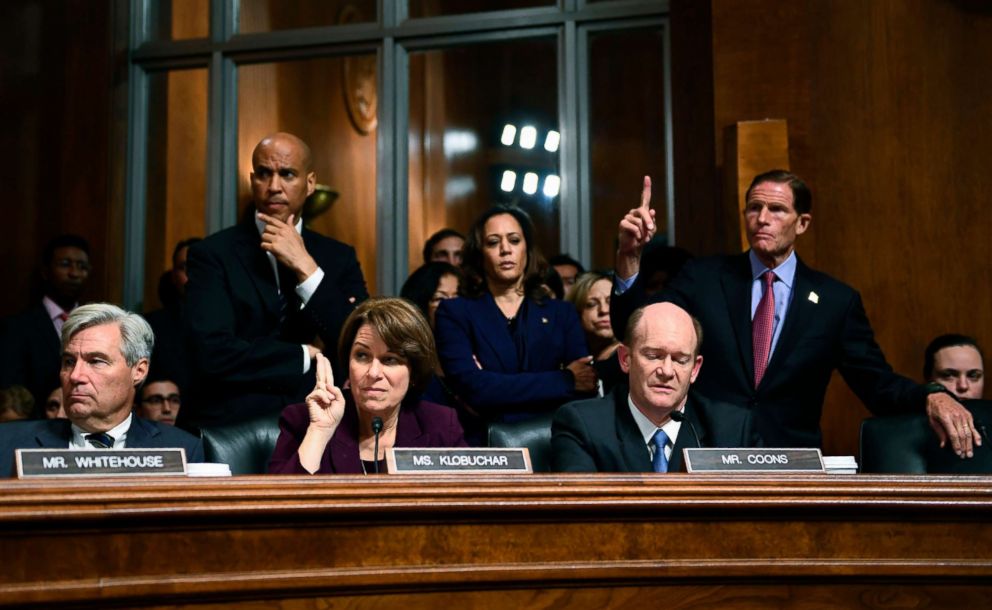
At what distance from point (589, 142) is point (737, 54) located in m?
1.31

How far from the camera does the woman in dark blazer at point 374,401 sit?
2842mm

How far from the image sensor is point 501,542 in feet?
6.25

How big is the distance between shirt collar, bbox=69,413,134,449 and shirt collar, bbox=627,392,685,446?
3.56ft

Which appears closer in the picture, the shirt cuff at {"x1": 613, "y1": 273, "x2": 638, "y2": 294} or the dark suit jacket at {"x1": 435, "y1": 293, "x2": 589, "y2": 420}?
the shirt cuff at {"x1": 613, "y1": 273, "x2": 638, "y2": 294}

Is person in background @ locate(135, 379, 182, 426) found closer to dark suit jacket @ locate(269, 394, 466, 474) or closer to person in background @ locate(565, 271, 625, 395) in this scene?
person in background @ locate(565, 271, 625, 395)

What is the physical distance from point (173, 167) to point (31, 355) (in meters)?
1.85

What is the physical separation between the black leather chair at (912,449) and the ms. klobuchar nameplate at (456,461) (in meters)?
1.16

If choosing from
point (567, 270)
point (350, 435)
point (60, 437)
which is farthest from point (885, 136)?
point (60, 437)

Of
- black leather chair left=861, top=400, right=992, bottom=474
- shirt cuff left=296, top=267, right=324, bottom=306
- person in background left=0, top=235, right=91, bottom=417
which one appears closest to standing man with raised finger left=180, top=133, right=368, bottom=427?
shirt cuff left=296, top=267, right=324, bottom=306

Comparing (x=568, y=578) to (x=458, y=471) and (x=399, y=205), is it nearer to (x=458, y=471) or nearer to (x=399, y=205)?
(x=458, y=471)

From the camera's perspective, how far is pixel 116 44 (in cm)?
649

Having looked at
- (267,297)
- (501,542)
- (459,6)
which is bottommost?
(501,542)

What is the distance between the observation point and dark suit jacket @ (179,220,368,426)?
11.5 feet

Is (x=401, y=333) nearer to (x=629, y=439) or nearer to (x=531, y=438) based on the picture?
(x=531, y=438)
